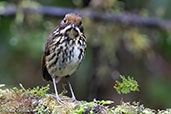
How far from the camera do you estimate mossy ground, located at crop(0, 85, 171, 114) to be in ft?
9.61

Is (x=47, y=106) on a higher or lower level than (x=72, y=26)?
lower

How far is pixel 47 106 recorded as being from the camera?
10.3 ft

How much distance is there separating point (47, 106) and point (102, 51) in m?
4.32

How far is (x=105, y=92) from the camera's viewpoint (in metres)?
7.16

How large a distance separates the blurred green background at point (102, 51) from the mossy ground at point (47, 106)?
3.40 meters

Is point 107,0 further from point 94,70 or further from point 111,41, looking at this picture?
point 94,70

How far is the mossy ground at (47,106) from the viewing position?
2930 mm

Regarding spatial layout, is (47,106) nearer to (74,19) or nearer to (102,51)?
(74,19)

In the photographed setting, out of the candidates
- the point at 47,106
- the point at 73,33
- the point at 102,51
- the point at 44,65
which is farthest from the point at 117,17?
the point at 47,106

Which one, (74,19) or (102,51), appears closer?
(74,19)

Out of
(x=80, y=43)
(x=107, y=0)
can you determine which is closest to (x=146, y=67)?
(x=107, y=0)

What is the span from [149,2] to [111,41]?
3.24 feet

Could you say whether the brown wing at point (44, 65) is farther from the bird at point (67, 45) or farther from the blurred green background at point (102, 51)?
the blurred green background at point (102, 51)

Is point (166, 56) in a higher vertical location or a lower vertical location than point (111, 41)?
lower
